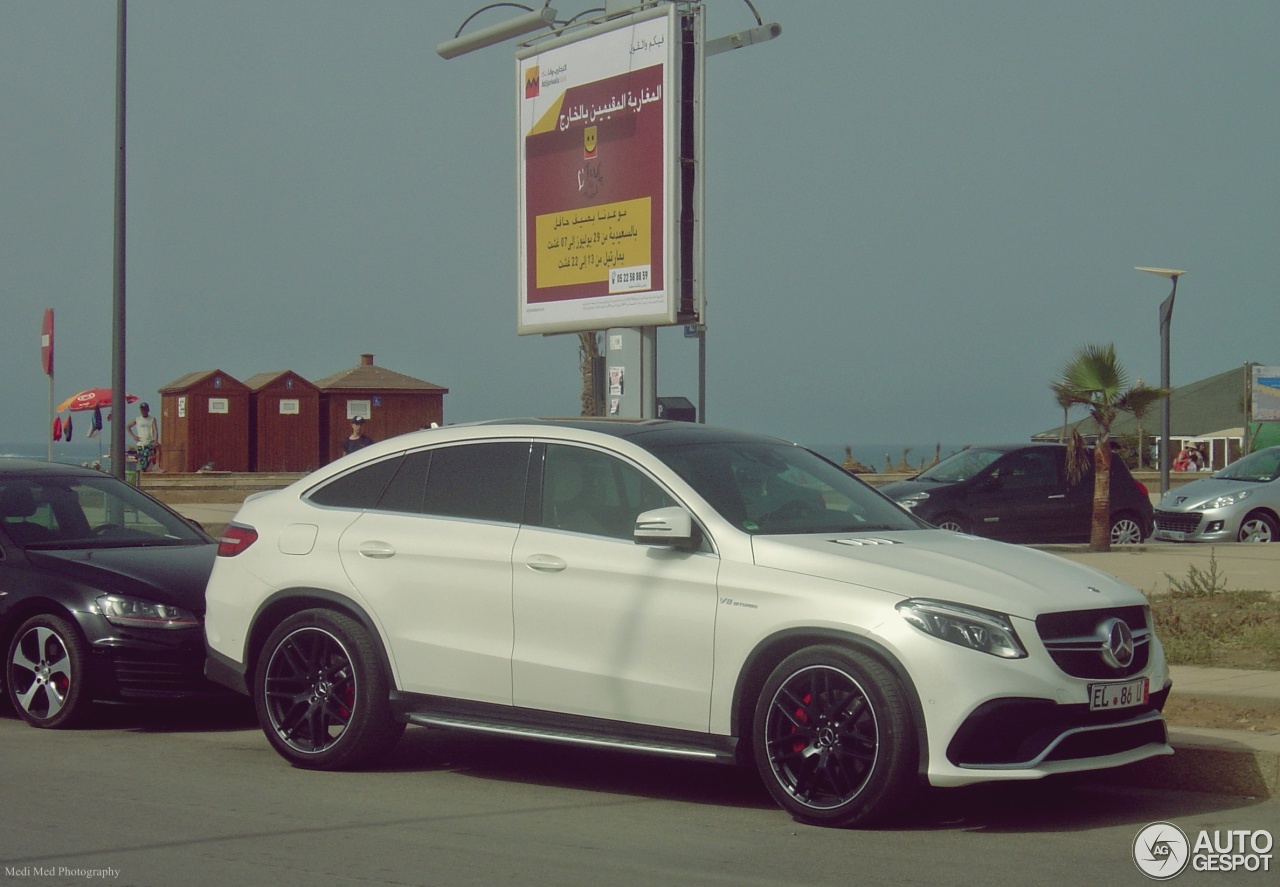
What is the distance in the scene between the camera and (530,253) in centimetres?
1658

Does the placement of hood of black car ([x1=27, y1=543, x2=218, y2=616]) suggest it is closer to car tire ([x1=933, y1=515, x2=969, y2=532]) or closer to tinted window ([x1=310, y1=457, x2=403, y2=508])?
tinted window ([x1=310, y1=457, x2=403, y2=508])

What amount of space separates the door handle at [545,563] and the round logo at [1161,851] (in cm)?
254

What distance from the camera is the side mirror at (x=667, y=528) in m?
6.25

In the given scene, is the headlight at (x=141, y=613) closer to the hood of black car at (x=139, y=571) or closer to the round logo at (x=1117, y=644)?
the hood of black car at (x=139, y=571)

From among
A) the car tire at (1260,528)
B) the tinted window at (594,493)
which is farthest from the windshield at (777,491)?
the car tire at (1260,528)

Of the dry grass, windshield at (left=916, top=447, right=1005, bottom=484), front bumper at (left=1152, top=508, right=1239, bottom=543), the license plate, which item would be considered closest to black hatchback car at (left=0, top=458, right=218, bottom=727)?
the license plate

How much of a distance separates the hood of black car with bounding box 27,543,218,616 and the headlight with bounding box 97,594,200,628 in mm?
34

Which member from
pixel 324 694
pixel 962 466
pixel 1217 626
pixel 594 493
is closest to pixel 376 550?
pixel 324 694

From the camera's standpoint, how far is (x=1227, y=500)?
20.6 m

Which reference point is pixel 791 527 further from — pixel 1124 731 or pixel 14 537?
pixel 14 537

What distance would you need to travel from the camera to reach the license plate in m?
5.95

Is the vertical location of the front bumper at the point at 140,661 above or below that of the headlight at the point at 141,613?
below

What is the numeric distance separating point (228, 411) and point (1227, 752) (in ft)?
113

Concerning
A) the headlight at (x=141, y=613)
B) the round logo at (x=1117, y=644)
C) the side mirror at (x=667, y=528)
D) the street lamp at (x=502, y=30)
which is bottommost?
the headlight at (x=141, y=613)
